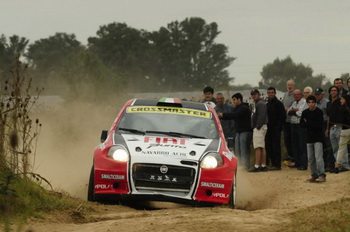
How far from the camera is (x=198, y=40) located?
125625mm

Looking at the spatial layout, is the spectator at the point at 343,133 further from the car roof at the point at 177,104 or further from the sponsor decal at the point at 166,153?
the sponsor decal at the point at 166,153

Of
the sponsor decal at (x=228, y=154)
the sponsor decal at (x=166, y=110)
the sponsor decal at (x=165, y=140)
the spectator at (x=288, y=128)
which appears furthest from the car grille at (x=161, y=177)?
the spectator at (x=288, y=128)

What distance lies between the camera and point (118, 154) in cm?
1259

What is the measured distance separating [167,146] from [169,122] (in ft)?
4.16

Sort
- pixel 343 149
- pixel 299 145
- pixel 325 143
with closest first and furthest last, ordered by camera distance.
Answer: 1. pixel 343 149
2. pixel 325 143
3. pixel 299 145

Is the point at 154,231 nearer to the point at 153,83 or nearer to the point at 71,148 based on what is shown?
the point at 71,148

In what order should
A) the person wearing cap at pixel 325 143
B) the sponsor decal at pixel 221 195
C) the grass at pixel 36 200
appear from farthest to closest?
the person wearing cap at pixel 325 143
the sponsor decal at pixel 221 195
the grass at pixel 36 200

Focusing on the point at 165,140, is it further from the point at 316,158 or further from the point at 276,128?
the point at 276,128

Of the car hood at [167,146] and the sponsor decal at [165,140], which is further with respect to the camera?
the sponsor decal at [165,140]

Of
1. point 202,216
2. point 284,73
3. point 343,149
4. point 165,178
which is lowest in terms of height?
point 202,216

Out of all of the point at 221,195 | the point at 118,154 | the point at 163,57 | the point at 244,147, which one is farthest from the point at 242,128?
the point at 163,57

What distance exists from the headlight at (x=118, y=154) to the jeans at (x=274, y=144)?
9.38m

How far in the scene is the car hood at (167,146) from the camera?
1254cm

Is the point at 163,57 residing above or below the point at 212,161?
above
